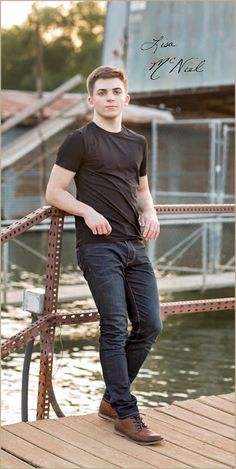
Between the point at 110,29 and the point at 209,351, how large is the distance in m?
11.9

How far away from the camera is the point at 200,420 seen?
4.82 meters

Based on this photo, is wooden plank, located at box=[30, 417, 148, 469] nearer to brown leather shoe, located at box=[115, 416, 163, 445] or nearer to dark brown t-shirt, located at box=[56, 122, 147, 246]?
brown leather shoe, located at box=[115, 416, 163, 445]

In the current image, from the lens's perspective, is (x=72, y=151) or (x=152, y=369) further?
(x=152, y=369)

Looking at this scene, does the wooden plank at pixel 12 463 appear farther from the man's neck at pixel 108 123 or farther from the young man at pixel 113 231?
the man's neck at pixel 108 123

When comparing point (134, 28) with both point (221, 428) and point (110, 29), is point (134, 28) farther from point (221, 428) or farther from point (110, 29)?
point (221, 428)

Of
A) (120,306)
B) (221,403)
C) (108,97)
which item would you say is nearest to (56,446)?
(120,306)

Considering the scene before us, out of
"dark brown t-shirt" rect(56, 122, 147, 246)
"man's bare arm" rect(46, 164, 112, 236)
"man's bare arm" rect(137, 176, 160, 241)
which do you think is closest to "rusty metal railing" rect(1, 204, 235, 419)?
"man's bare arm" rect(46, 164, 112, 236)

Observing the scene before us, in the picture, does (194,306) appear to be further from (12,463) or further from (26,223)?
(12,463)

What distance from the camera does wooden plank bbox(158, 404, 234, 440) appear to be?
4.63 meters

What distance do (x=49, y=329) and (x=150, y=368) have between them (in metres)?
4.00

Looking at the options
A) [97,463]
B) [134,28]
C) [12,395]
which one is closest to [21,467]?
[97,463]

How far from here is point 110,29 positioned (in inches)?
787

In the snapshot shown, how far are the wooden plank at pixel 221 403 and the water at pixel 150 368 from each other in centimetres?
127

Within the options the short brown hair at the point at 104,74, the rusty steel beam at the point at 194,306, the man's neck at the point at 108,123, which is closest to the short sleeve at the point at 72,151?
the man's neck at the point at 108,123
